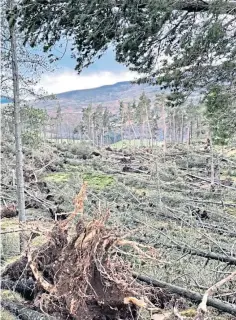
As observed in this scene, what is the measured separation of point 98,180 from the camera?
1873cm

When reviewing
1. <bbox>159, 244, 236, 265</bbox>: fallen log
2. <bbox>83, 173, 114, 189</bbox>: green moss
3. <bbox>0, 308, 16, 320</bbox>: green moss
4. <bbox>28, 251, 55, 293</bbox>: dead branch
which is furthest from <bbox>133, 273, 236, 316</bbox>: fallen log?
<bbox>83, 173, 114, 189</bbox>: green moss

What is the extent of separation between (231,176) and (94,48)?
63.5 feet

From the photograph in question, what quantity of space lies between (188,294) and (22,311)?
219cm

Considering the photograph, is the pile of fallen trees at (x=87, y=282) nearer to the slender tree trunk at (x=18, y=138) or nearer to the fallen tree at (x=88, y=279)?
the fallen tree at (x=88, y=279)

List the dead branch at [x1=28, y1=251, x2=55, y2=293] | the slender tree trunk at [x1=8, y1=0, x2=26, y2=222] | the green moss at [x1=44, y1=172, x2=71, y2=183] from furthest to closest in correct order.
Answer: the green moss at [x1=44, y1=172, x2=71, y2=183]
the slender tree trunk at [x1=8, y1=0, x2=26, y2=222]
the dead branch at [x1=28, y1=251, x2=55, y2=293]

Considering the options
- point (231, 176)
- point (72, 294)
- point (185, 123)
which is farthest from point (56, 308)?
point (185, 123)

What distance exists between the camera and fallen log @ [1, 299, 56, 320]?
5570 millimetres

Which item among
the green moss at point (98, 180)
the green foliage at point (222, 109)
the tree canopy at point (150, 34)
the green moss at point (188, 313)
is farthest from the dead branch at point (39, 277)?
the green moss at point (98, 180)

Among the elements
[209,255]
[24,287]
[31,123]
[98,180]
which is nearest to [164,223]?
[209,255]

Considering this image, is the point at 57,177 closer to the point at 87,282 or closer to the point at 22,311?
the point at 22,311

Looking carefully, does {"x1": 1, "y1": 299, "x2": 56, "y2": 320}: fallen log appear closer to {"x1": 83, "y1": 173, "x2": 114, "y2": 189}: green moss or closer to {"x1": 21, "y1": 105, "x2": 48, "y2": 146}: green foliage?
{"x1": 21, "y1": 105, "x2": 48, "y2": 146}: green foliage

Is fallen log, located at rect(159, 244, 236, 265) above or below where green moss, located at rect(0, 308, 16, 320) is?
above

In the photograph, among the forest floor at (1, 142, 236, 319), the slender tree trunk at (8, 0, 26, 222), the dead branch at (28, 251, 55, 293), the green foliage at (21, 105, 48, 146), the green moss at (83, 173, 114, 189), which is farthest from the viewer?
the green moss at (83, 173, 114, 189)

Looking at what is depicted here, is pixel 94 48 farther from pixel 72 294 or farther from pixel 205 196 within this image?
pixel 205 196
